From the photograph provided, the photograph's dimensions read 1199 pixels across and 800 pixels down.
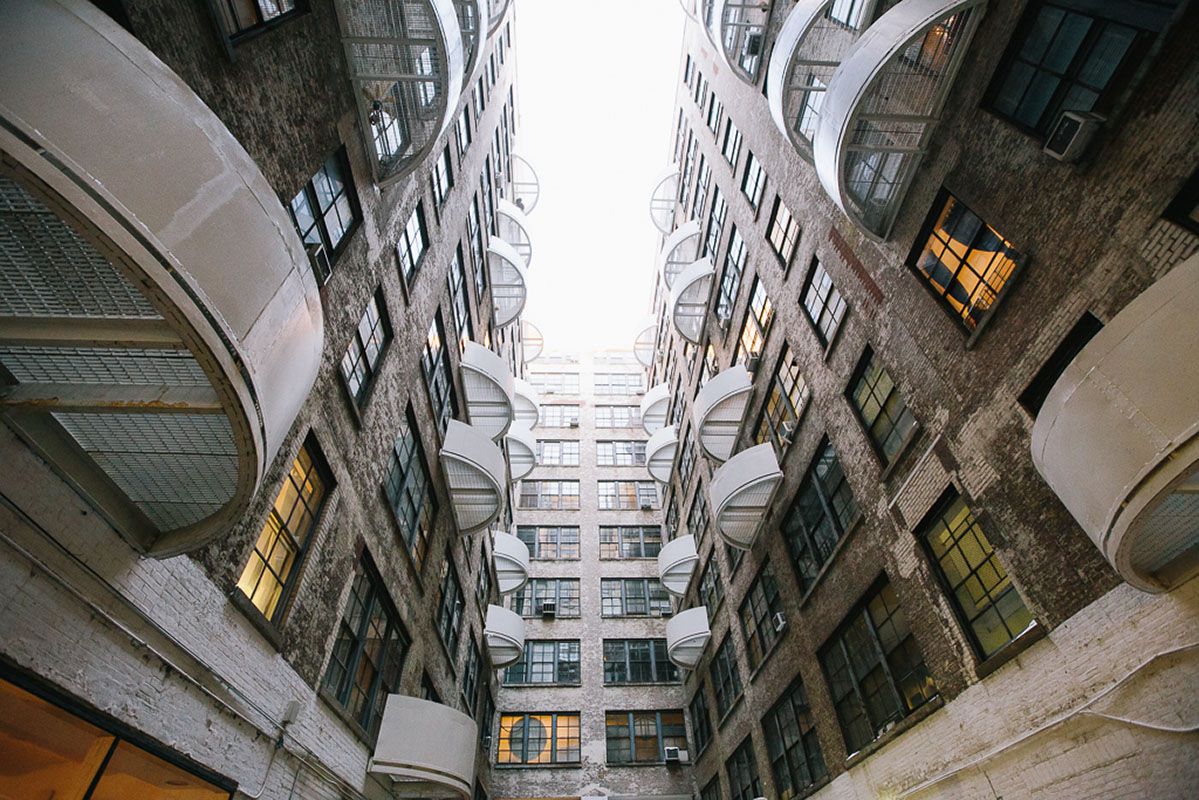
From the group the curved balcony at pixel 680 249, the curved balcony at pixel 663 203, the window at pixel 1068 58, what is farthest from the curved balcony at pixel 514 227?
the window at pixel 1068 58

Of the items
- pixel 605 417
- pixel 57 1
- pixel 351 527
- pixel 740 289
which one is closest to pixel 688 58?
pixel 740 289

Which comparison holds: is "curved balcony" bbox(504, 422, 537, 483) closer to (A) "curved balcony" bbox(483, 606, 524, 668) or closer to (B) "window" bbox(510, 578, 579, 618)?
(B) "window" bbox(510, 578, 579, 618)

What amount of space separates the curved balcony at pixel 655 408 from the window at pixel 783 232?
58.7ft

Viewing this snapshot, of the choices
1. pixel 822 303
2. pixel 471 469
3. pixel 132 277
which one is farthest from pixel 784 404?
pixel 132 277

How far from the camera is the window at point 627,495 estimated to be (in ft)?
119

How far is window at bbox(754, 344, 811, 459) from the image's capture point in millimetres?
15523

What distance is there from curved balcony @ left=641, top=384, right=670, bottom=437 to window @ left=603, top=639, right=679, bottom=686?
12301 mm

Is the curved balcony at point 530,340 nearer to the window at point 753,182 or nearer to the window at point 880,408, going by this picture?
the window at point 753,182

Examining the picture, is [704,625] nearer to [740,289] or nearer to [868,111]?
[740,289]

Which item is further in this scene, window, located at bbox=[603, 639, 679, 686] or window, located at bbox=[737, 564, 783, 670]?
window, located at bbox=[603, 639, 679, 686]

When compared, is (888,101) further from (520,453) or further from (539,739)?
(539,739)

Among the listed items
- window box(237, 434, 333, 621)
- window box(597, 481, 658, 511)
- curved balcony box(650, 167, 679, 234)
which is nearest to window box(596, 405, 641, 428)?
window box(597, 481, 658, 511)

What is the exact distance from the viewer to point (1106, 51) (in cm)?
668

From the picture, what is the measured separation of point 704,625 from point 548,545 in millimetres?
13038
